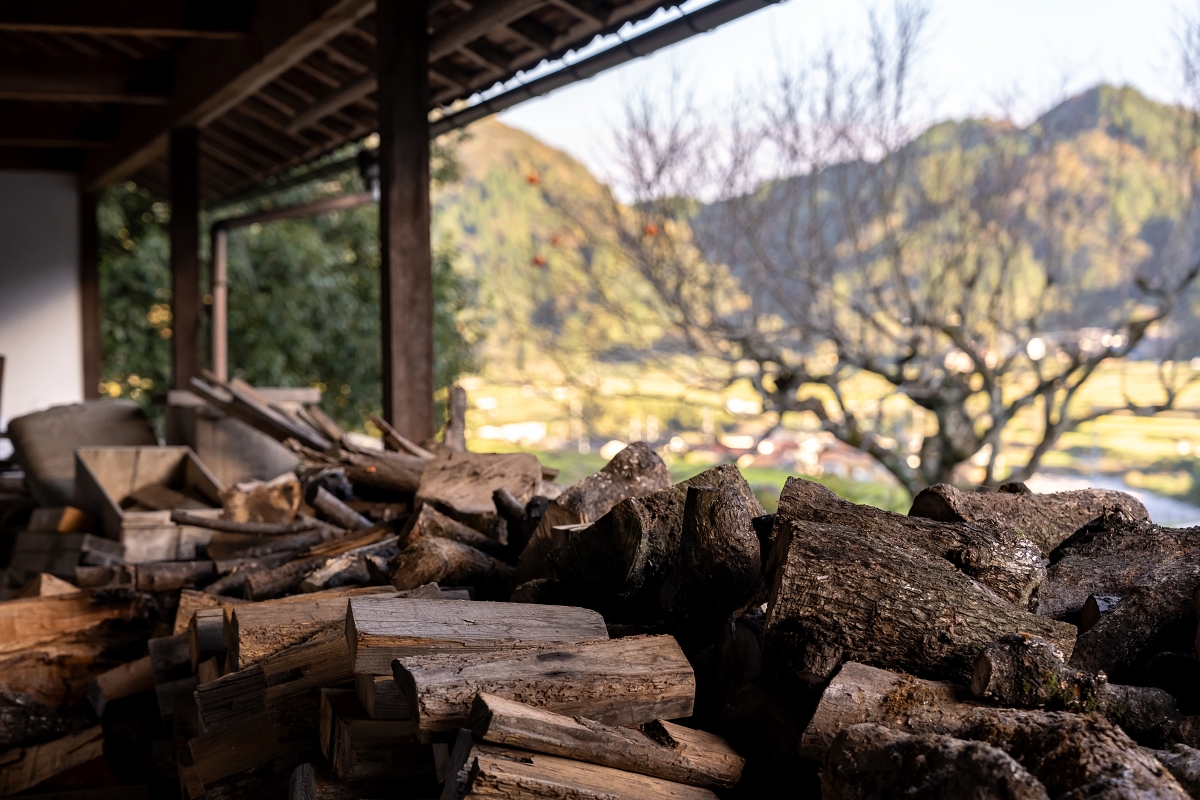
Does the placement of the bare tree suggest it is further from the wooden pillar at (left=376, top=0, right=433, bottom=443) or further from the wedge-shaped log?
the wedge-shaped log

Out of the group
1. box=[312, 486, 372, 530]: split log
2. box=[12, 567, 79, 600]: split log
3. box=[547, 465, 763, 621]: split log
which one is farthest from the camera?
box=[312, 486, 372, 530]: split log

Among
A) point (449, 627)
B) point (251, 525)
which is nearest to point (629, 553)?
point (449, 627)

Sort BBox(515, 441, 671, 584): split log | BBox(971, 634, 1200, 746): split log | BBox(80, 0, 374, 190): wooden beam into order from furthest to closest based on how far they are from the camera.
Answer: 1. BBox(80, 0, 374, 190): wooden beam
2. BBox(515, 441, 671, 584): split log
3. BBox(971, 634, 1200, 746): split log

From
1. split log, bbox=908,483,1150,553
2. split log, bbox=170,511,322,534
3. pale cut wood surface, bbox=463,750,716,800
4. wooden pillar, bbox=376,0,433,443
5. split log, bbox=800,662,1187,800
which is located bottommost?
pale cut wood surface, bbox=463,750,716,800

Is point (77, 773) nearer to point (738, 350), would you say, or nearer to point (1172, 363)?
point (738, 350)

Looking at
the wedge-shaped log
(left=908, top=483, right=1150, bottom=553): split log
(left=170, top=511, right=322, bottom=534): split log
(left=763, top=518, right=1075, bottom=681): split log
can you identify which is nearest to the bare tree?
(left=170, top=511, right=322, bottom=534): split log

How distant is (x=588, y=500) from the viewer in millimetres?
2643

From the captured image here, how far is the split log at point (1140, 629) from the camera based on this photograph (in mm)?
1762

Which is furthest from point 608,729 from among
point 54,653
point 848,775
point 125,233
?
point 125,233

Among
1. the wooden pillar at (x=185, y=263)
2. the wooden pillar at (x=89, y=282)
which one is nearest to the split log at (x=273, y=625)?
the wooden pillar at (x=185, y=263)

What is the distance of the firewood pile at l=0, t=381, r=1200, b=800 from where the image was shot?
1.43m

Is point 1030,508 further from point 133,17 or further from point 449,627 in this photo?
point 133,17

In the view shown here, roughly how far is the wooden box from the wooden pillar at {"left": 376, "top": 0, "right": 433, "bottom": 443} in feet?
3.13

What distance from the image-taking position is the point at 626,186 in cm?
891
